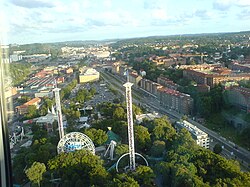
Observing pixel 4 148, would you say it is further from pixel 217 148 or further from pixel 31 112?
pixel 31 112

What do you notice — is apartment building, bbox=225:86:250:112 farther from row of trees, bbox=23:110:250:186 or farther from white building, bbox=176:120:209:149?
row of trees, bbox=23:110:250:186

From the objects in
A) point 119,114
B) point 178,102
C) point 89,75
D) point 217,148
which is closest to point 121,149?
point 217,148

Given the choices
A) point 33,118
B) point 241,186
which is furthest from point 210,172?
point 33,118

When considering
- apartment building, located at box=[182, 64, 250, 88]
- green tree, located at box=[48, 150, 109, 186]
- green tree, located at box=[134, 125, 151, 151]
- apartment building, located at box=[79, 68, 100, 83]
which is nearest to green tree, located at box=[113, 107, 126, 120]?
green tree, located at box=[134, 125, 151, 151]

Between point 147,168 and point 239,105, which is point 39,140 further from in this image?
point 239,105

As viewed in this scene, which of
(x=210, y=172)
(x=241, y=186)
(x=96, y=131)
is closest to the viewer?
(x=241, y=186)

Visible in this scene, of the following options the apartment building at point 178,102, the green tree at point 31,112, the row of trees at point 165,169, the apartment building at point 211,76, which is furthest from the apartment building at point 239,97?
the green tree at point 31,112
